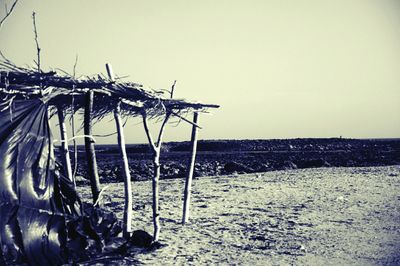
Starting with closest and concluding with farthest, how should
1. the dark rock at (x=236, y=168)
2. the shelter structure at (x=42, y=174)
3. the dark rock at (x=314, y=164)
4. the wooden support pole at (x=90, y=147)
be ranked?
the shelter structure at (x=42, y=174) < the wooden support pole at (x=90, y=147) < the dark rock at (x=236, y=168) < the dark rock at (x=314, y=164)

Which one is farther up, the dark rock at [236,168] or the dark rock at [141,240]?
the dark rock at [236,168]

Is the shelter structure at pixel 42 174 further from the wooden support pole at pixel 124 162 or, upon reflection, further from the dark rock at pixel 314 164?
the dark rock at pixel 314 164

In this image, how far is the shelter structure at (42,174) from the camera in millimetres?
4898

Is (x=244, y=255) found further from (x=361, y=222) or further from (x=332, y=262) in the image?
(x=361, y=222)

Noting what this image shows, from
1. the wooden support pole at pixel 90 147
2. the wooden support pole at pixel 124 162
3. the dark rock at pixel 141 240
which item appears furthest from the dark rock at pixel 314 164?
the wooden support pole at pixel 90 147

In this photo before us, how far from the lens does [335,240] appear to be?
716 centimetres

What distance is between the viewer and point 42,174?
17.3 ft

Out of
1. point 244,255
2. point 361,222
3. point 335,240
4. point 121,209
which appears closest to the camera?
point 244,255

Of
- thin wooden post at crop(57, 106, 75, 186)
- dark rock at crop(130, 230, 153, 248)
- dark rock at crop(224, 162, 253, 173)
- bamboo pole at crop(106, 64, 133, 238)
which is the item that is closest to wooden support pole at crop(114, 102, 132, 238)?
bamboo pole at crop(106, 64, 133, 238)

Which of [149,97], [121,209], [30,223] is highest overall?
[149,97]

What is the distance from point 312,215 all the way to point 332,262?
3.42 meters

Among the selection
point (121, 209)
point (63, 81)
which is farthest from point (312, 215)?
point (63, 81)

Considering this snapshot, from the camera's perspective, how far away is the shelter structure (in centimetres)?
490

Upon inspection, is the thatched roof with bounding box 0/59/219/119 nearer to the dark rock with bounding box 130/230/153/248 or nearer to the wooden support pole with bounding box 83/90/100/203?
the wooden support pole with bounding box 83/90/100/203
